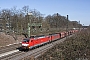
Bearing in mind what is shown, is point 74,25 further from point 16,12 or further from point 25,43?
point 25,43

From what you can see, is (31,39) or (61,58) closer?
Result: (61,58)

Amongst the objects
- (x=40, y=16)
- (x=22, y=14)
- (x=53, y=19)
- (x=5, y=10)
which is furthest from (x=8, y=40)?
(x=53, y=19)

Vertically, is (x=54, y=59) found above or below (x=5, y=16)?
below

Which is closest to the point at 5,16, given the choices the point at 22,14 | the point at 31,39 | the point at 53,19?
the point at 22,14

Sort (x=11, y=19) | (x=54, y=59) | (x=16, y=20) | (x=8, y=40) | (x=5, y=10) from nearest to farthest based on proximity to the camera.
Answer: (x=54, y=59)
(x=8, y=40)
(x=16, y=20)
(x=11, y=19)
(x=5, y=10)

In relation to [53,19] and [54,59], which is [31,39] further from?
[53,19]

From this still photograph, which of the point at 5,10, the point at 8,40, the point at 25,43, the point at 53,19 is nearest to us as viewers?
the point at 25,43

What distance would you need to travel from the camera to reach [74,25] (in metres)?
145

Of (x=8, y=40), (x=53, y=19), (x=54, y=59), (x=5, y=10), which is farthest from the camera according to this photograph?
(x=53, y=19)

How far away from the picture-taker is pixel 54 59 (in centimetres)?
921

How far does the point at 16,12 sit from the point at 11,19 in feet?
13.4

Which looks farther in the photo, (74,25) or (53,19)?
(74,25)

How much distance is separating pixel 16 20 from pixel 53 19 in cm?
5634

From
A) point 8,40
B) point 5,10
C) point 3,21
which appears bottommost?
point 8,40
